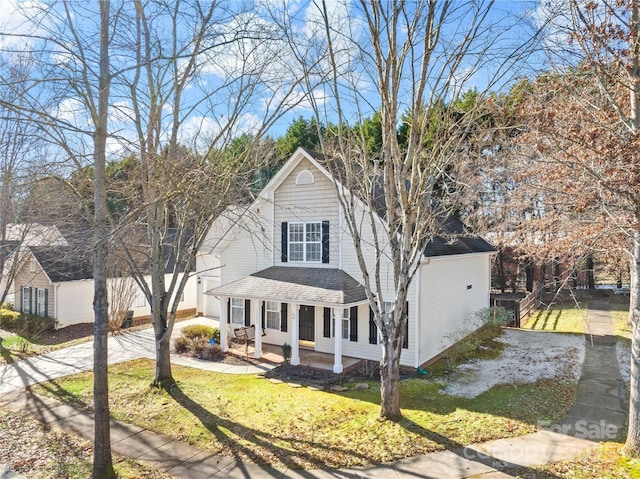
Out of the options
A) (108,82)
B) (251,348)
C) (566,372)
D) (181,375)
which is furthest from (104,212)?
(566,372)

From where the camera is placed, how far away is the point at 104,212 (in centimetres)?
686

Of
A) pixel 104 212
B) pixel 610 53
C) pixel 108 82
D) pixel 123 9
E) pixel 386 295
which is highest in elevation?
pixel 123 9

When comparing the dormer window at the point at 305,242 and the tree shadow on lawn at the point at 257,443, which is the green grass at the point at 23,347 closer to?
the dormer window at the point at 305,242

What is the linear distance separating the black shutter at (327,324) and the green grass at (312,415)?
141 inches

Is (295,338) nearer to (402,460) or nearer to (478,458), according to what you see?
(402,460)

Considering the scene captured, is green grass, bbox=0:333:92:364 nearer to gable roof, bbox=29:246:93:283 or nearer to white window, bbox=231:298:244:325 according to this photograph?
gable roof, bbox=29:246:93:283

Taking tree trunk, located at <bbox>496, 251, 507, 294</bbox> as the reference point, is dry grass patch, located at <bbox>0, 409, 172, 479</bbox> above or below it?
below

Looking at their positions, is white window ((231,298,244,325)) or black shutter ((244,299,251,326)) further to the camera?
white window ((231,298,244,325))

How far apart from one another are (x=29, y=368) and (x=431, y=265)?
569 inches

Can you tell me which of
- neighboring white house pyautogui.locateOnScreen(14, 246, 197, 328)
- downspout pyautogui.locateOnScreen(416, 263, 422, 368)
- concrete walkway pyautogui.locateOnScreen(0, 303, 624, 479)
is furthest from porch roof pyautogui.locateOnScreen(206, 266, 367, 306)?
neighboring white house pyautogui.locateOnScreen(14, 246, 197, 328)

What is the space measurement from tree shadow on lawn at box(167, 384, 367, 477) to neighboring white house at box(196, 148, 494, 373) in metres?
4.75

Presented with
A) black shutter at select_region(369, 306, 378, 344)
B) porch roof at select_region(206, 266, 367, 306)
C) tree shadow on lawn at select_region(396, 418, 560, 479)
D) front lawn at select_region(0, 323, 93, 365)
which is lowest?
front lawn at select_region(0, 323, 93, 365)

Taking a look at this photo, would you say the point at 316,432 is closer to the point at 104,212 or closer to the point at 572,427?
the point at 572,427

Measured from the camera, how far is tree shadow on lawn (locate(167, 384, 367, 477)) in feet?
24.0
